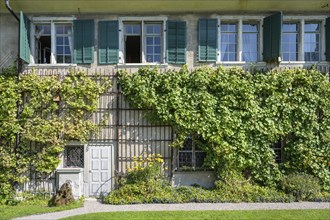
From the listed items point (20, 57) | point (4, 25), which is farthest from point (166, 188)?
point (4, 25)

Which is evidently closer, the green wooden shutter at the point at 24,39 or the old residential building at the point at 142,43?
the green wooden shutter at the point at 24,39

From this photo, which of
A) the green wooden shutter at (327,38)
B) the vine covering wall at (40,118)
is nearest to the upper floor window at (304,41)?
the green wooden shutter at (327,38)

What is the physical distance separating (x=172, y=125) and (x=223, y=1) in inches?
183

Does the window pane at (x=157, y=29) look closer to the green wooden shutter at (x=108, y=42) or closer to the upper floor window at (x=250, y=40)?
the green wooden shutter at (x=108, y=42)

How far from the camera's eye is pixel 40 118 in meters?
9.83

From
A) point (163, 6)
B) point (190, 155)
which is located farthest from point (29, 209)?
point (163, 6)

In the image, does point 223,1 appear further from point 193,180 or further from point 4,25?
point 4,25

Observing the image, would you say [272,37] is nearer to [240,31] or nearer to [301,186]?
[240,31]

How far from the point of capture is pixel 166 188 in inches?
376

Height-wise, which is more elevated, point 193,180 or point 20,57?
point 20,57

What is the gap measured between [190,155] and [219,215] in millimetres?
2792

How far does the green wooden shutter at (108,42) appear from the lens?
33.6ft

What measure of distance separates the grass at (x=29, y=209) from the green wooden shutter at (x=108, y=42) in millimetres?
4869

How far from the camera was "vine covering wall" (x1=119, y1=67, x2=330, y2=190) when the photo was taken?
9633 mm
